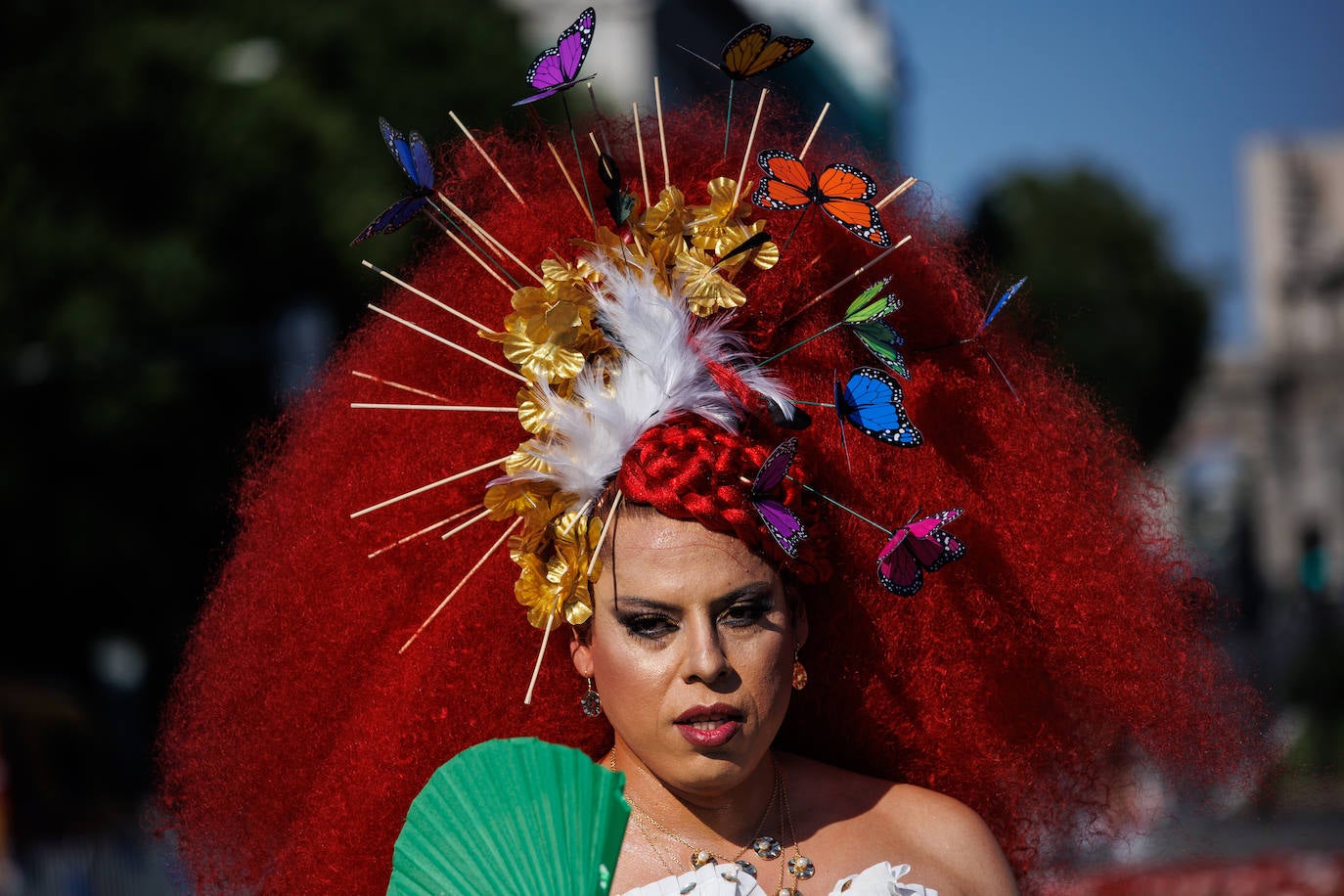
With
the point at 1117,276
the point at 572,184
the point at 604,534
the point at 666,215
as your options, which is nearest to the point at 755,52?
the point at 666,215

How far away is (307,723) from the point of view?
346cm

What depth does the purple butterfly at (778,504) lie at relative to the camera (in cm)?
276

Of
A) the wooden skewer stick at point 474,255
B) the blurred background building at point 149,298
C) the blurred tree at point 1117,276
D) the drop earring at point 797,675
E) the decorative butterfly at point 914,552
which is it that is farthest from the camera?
the blurred tree at point 1117,276

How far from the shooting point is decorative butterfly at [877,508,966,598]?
275 cm

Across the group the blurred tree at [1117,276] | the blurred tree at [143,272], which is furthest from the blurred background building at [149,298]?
the blurred tree at [1117,276]

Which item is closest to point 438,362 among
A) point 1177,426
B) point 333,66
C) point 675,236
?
point 675,236

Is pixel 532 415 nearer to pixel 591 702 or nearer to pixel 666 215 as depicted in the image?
pixel 666 215

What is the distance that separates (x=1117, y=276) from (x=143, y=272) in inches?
1009

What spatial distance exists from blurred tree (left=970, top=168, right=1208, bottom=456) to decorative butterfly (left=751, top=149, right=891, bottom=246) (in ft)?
91.8

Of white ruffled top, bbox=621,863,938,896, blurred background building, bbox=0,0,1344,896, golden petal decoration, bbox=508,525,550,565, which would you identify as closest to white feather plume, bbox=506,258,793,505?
golden petal decoration, bbox=508,525,550,565

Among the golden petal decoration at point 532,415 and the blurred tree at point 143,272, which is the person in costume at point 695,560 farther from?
the blurred tree at point 143,272

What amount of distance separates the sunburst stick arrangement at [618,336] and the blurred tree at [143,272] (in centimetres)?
960

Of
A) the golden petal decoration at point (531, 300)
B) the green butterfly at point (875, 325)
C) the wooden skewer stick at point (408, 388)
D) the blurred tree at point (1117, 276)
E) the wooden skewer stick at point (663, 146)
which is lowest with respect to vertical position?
the wooden skewer stick at point (408, 388)

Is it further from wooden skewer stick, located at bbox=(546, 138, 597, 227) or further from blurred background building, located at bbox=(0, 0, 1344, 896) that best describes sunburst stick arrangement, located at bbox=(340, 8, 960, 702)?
blurred background building, located at bbox=(0, 0, 1344, 896)
